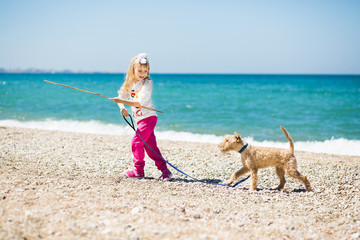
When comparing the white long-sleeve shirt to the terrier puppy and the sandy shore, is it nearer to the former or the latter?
the sandy shore

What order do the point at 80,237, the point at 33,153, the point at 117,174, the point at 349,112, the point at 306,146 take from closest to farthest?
the point at 80,237
the point at 117,174
the point at 33,153
the point at 306,146
the point at 349,112

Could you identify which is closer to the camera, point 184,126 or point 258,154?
point 258,154

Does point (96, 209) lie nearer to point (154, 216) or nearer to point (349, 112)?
point (154, 216)

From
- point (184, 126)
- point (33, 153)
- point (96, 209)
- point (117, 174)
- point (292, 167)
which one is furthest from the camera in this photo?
point (184, 126)

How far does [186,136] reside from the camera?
47.9 feet

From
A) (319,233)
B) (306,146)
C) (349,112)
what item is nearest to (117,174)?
(319,233)

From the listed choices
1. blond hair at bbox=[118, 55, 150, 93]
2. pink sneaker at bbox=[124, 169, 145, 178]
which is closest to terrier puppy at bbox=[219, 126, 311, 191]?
pink sneaker at bbox=[124, 169, 145, 178]

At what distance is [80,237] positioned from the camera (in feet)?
10.3

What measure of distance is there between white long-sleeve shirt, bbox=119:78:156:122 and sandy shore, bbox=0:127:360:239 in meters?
1.37

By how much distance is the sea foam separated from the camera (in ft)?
39.6

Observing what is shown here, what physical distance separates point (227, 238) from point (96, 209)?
182cm

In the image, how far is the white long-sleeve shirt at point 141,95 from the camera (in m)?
5.55

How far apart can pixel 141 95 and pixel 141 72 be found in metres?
0.46

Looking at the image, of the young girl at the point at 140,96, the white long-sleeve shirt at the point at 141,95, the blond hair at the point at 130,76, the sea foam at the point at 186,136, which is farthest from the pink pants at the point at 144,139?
the sea foam at the point at 186,136
